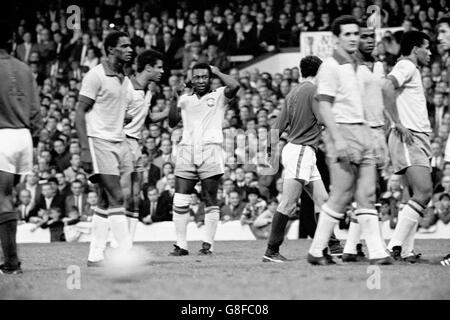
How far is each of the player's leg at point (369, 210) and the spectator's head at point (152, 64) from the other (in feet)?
12.5

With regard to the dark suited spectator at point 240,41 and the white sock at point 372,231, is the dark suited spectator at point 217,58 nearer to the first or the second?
the dark suited spectator at point 240,41

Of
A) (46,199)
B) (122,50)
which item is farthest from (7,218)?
(46,199)

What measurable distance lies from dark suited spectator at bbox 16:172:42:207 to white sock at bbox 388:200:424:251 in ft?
35.3

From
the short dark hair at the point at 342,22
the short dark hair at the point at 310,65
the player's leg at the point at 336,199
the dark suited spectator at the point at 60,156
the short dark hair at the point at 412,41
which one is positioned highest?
the short dark hair at the point at 342,22

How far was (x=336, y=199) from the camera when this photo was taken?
29.5 feet

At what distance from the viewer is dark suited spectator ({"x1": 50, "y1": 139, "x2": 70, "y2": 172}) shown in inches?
803

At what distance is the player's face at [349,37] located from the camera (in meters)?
9.06

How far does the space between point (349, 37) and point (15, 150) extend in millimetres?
3345

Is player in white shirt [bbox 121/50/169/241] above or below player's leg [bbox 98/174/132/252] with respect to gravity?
above

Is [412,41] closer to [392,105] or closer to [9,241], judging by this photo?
[392,105]

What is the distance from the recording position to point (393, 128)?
A: 32.7 ft

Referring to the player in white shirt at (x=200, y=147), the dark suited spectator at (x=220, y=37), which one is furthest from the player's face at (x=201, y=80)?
the dark suited spectator at (x=220, y=37)

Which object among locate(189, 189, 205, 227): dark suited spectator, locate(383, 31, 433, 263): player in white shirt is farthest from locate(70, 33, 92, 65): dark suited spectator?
locate(383, 31, 433, 263): player in white shirt

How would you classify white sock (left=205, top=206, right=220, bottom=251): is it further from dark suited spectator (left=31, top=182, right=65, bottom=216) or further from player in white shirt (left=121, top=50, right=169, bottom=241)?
dark suited spectator (left=31, top=182, right=65, bottom=216)
